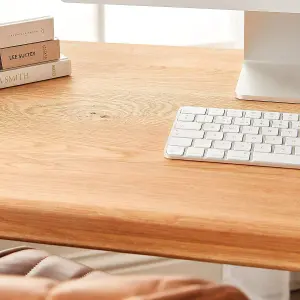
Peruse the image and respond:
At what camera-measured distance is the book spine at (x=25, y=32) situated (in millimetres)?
1204

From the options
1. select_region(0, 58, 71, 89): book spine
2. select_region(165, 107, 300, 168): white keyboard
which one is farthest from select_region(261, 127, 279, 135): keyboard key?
select_region(0, 58, 71, 89): book spine

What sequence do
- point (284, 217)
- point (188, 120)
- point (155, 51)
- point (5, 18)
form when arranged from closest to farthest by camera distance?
point (284, 217) < point (188, 120) < point (155, 51) < point (5, 18)

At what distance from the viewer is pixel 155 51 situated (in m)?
1.40

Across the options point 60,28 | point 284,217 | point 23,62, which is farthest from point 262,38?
point 60,28

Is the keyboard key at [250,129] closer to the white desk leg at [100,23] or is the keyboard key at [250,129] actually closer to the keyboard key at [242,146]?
the keyboard key at [242,146]

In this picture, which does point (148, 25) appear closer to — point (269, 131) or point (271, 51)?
point (271, 51)

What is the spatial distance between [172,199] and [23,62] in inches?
19.0

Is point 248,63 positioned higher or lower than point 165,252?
higher

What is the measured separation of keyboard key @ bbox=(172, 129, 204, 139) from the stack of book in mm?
328

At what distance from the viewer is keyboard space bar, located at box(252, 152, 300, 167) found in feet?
3.03

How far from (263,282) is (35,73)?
78cm

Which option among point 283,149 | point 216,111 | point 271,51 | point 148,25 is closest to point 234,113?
point 216,111

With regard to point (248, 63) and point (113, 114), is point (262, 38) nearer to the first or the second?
point (248, 63)

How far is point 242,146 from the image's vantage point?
963mm
